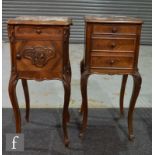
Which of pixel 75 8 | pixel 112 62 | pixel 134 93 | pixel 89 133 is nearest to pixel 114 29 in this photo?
pixel 112 62

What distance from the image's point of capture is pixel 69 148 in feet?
6.30

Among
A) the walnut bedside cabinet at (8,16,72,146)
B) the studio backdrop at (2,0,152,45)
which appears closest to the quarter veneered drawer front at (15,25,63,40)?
the walnut bedside cabinet at (8,16,72,146)

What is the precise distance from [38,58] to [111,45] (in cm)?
51

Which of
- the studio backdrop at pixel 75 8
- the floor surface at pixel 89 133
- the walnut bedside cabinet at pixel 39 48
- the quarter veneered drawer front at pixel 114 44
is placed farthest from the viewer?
the studio backdrop at pixel 75 8

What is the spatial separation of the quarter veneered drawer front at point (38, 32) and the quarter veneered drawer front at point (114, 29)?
0.86 ft

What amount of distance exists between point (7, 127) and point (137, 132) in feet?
3.50

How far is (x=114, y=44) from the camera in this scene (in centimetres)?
180

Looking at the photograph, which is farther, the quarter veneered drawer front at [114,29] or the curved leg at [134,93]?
the curved leg at [134,93]

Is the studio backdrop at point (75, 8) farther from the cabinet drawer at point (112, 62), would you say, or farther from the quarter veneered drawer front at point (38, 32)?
the quarter veneered drawer front at point (38, 32)

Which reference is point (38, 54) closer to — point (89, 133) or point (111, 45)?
point (111, 45)

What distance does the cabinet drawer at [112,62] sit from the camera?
6.01ft

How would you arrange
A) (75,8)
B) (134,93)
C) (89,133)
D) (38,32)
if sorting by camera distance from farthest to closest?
1. (75,8)
2. (89,133)
3. (134,93)
4. (38,32)

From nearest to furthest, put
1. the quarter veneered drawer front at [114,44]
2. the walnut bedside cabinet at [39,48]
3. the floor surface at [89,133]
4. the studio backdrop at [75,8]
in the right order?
1. the walnut bedside cabinet at [39,48]
2. the quarter veneered drawer front at [114,44]
3. the floor surface at [89,133]
4. the studio backdrop at [75,8]

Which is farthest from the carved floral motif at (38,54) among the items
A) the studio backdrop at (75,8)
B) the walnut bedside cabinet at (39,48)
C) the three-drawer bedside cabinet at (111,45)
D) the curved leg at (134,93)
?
the studio backdrop at (75,8)
